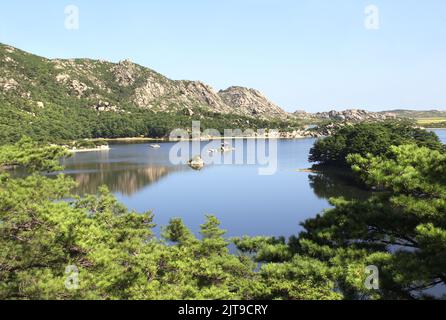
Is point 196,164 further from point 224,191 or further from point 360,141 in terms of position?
point 360,141

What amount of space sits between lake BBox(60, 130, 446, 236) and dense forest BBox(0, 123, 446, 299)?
14.5 metres

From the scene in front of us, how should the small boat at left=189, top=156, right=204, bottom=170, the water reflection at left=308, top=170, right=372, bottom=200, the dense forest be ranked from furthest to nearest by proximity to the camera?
the small boat at left=189, top=156, right=204, bottom=170
the water reflection at left=308, top=170, right=372, bottom=200
the dense forest

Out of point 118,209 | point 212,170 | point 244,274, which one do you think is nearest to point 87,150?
point 212,170

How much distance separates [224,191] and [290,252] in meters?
45.4

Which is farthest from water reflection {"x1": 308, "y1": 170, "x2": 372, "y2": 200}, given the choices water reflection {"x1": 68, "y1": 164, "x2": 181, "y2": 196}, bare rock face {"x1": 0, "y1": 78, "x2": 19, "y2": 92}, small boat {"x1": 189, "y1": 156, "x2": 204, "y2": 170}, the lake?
bare rock face {"x1": 0, "y1": 78, "x2": 19, "y2": 92}

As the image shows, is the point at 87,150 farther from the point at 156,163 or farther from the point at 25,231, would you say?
the point at 25,231

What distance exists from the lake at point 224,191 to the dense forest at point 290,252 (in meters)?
14.5

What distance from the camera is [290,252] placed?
42.2ft

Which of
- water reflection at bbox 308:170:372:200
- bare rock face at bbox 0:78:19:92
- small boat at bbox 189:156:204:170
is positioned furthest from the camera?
bare rock face at bbox 0:78:19:92

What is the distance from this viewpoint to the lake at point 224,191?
41562mm

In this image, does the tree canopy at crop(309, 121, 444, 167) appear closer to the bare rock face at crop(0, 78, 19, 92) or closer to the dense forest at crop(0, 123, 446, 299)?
the dense forest at crop(0, 123, 446, 299)

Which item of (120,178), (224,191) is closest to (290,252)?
(224,191)

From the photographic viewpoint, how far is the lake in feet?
136

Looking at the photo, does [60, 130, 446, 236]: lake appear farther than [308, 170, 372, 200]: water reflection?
No
